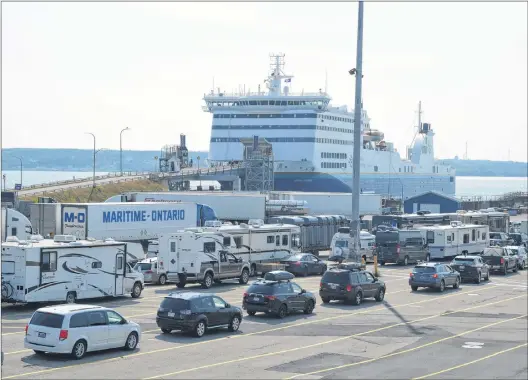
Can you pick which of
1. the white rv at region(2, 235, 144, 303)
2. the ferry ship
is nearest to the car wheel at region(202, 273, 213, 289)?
the white rv at region(2, 235, 144, 303)

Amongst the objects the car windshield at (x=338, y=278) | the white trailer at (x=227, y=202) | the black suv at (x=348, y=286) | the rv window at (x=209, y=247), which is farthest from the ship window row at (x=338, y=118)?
the car windshield at (x=338, y=278)

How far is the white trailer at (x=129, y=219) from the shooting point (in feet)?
130

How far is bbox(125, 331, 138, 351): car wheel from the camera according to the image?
18719 mm

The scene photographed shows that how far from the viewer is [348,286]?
90.6 ft

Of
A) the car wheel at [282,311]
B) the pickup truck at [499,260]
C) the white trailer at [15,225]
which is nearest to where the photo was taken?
the car wheel at [282,311]

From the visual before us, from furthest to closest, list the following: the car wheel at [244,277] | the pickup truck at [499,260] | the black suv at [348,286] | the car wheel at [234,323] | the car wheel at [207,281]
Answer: the pickup truck at [499,260]
the car wheel at [244,277]
the car wheel at [207,281]
the black suv at [348,286]
the car wheel at [234,323]

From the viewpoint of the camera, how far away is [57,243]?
26.0m

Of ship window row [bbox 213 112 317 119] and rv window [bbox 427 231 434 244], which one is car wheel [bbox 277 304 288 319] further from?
ship window row [bbox 213 112 317 119]

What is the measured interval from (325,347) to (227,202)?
36.9 metres

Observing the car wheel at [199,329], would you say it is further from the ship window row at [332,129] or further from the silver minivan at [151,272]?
the ship window row at [332,129]

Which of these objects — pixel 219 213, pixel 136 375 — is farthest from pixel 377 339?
pixel 219 213

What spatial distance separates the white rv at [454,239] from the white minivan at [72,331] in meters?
28.3

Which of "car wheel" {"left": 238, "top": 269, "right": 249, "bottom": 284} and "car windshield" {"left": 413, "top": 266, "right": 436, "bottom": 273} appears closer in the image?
"car windshield" {"left": 413, "top": 266, "right": 436, "bottom": 273}

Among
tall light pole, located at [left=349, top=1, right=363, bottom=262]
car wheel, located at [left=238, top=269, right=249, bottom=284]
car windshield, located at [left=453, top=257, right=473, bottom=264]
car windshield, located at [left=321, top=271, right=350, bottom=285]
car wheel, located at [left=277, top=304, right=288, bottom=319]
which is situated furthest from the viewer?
car windshield, located at [left=453, top=257, right=473, bottom=264]
